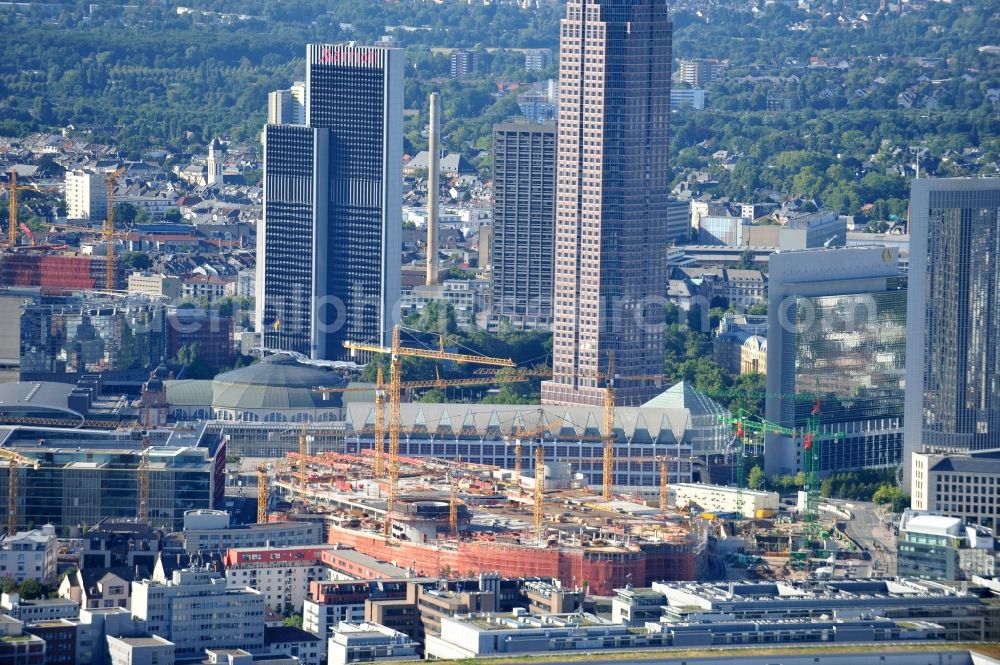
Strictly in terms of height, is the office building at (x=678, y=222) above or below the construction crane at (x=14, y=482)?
above

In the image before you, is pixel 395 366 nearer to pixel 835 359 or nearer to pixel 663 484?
pixel 835 359

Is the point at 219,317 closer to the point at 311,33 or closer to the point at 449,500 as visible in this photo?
the point at 449,500

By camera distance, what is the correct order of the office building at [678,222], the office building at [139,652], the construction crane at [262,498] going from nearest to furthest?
the office building at [139,652] → the construction crane at [262,498] → the office building at [678,222]

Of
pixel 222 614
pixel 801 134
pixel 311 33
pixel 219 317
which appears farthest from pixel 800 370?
pixel 311 33

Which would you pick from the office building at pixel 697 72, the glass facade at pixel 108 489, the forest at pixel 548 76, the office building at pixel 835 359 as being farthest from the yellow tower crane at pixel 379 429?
the office building at pixel 697 72

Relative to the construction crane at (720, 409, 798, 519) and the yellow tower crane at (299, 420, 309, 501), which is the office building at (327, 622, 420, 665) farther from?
the construction crane at (720, 409, 798, 519)

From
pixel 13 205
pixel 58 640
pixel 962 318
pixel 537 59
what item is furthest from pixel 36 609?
pixel 537 59

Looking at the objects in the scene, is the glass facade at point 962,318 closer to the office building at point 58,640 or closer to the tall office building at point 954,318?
the tall office building at point 954,318
